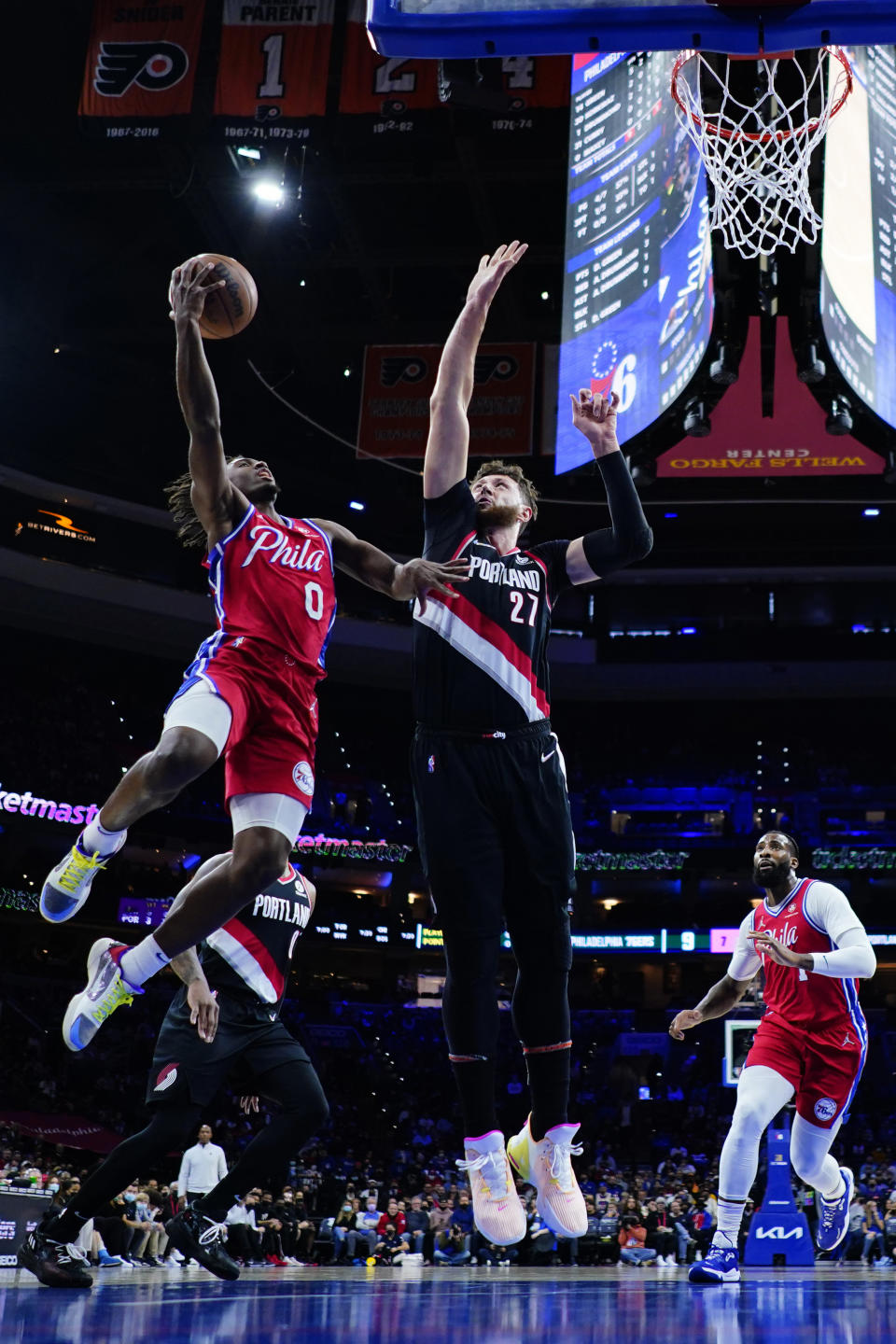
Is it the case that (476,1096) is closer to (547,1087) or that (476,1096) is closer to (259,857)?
(547,1087)

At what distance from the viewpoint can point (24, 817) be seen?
99.4ft

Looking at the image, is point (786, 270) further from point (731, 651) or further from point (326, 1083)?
point (326, 1083)

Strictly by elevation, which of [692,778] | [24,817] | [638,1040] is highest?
[692,778]

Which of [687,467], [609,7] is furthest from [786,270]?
[609,7]

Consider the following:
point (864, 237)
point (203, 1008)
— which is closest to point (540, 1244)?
point (864, 237)

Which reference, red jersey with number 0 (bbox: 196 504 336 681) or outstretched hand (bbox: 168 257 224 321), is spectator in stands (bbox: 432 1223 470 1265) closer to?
red jersey with number 0 (bbox: 196 504 336 681)

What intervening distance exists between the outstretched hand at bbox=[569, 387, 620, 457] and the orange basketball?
145 cm

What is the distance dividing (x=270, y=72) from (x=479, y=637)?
33.6 ft

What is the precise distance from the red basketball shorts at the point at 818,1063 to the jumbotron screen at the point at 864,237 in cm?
574

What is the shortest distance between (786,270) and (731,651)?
2220 centimetres

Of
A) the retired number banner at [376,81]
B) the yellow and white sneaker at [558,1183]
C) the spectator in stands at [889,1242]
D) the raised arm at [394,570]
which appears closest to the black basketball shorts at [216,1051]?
the yellow and white sneaker at [558,1183]

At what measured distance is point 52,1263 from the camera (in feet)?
17.3

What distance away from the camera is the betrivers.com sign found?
28766 mm

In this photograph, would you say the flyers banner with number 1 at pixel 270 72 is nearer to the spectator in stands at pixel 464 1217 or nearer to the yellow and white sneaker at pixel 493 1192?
the yellow and white sneaker at pixel 493 1192
